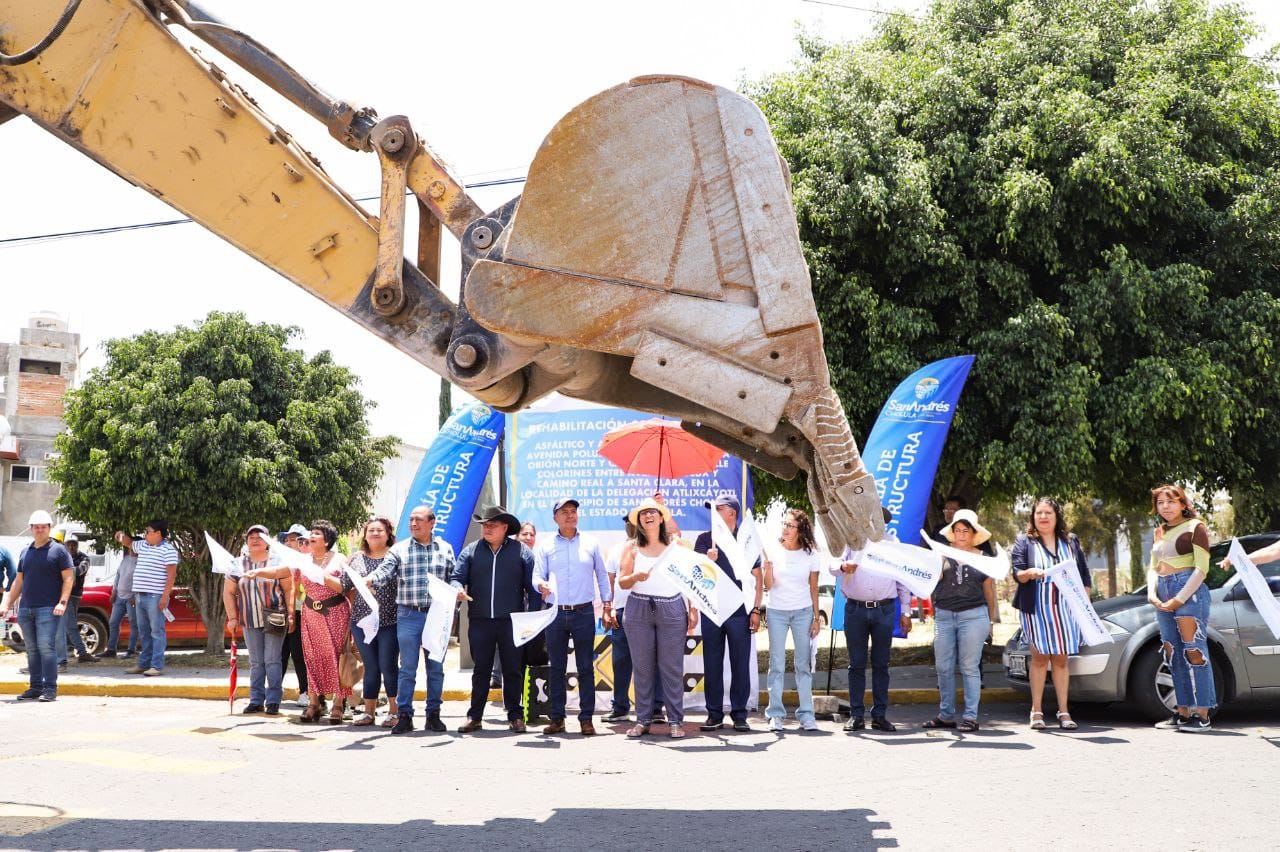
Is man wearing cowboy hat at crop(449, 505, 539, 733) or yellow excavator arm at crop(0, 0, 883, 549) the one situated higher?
yellow excavator arm at crop(0, 0, 883, 549)

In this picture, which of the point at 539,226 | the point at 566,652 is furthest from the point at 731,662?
the point at 539,226

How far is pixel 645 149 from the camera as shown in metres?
4.55

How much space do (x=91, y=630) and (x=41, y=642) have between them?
5514 millimetres

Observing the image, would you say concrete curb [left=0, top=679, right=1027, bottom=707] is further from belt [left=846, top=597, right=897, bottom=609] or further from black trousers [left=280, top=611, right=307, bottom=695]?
belt [left=846, top=597, right=897, bottom=609]

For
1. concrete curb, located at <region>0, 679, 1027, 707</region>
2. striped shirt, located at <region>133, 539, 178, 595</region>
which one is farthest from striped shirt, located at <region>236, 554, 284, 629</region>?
striped shirt, located at <region>133, 539, 178, 595</region>

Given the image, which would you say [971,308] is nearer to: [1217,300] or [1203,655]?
[1217,300]

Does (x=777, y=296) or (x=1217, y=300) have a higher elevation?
(x=1217, y=300)

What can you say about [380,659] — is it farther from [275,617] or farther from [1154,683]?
[1154,683]

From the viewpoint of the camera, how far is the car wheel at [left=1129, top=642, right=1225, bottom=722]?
377 inches

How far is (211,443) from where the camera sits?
61.0 feet

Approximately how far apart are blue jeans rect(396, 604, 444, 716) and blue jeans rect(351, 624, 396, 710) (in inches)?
6.9

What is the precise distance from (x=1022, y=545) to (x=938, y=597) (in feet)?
2.94

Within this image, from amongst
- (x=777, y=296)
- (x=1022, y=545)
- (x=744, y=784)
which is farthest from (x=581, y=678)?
(x=777, y=296)

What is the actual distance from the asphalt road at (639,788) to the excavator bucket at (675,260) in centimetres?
230
